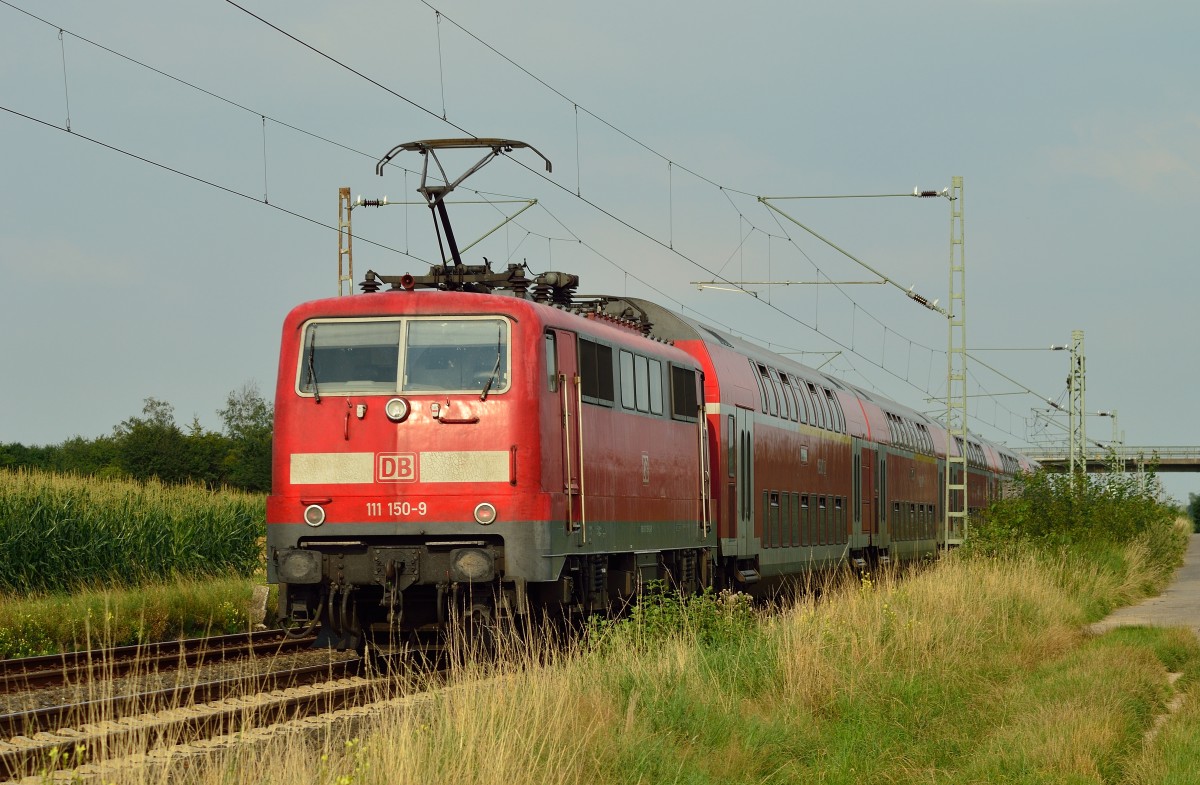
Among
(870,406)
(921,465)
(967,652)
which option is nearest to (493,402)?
(967,652)

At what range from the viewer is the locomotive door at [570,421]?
14.2m

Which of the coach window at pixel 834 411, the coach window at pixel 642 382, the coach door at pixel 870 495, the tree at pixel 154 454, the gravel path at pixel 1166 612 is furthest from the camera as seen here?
the tree at pixel 154 454

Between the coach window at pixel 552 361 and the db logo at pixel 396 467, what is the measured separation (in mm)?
1416

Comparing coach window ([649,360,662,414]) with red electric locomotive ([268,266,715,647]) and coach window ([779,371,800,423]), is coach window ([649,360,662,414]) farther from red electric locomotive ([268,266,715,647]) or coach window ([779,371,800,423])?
coach window ([779,371,800,423])

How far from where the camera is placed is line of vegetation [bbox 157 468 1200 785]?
26.7 ft

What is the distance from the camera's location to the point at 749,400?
69.5 feet

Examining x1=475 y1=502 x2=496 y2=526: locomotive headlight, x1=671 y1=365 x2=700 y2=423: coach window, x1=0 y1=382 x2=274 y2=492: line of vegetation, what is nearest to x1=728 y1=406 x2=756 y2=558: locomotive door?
x1=671 y1=365 x2=700 y2=423: coach window

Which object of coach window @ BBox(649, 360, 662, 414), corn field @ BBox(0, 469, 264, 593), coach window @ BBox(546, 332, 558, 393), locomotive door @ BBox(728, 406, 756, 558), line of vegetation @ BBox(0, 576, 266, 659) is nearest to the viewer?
coach window @ BBox(546, 332, 558, 393)

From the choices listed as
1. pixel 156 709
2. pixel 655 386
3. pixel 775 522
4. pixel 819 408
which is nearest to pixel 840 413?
pixel 819 408

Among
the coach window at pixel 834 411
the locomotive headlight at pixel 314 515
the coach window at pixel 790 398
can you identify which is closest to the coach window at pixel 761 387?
the coach window at pixel 790 398

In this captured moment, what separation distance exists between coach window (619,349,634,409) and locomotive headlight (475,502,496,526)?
2871 mm

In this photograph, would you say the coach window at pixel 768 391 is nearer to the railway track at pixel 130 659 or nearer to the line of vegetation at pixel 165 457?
the railway track at pixel 130 659

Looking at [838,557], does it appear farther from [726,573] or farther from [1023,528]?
[726,573]

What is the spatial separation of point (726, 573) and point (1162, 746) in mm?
10540
